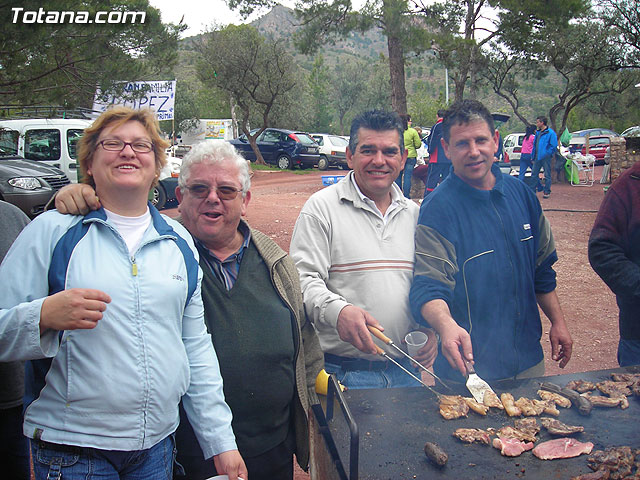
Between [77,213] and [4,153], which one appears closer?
[77,213]

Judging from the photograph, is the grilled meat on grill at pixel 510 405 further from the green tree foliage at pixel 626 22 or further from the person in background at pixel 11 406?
the green tree foliage at pixel 626 22

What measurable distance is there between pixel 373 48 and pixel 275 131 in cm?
12680

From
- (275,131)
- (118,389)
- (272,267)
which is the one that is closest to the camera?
(118,389)

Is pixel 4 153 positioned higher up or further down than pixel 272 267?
higher up

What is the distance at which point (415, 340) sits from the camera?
2.37m

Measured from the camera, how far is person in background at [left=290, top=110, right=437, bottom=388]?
2.39 meters

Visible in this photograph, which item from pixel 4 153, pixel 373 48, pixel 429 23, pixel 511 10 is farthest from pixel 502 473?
pixel 373 48

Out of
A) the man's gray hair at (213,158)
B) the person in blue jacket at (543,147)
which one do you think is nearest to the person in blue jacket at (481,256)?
the man's gray hair at (213,158)

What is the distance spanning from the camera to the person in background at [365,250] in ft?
7.83

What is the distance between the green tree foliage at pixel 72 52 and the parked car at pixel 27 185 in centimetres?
122

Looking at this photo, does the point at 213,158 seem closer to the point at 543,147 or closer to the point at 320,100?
the point at 543,147

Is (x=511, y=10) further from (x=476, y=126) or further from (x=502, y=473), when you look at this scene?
(x=502, y=473)

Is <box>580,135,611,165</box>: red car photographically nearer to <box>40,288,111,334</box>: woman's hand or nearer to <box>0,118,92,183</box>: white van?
<box>0,118,92,183</box>: white van

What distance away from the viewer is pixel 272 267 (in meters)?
2.13
